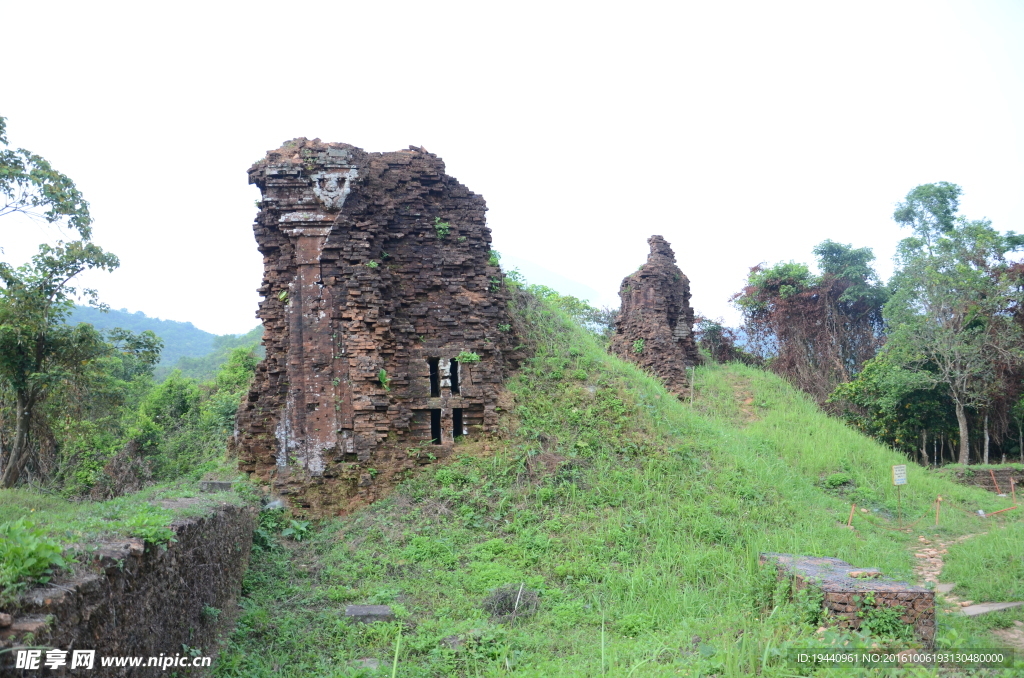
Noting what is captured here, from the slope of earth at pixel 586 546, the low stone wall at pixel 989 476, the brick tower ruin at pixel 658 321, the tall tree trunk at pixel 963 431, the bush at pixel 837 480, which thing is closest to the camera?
the slope of earth at pixel 586 546

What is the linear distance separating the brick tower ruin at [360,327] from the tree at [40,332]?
419 centimetres

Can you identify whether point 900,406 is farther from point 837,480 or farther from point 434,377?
point 434,377

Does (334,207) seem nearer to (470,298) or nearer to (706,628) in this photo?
(470,298)

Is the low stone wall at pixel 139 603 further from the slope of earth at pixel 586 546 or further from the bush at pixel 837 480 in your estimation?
the bush at pixel 837 480

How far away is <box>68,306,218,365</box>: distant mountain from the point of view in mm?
64062

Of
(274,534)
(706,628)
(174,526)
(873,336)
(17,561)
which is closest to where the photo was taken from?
(17,561)

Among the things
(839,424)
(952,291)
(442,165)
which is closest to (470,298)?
(442,165)

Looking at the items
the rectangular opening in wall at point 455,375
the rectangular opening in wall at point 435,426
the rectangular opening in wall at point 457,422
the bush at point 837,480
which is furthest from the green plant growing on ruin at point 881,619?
the bush at point 837,480

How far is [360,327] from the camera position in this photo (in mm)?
11922

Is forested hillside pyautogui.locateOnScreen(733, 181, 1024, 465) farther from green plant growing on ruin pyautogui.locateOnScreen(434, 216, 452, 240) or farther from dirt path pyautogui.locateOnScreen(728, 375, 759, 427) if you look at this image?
green plant growing on ruin pyautogui.locateOnScreen(434, 216, 452, 240)

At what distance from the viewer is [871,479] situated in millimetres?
14336

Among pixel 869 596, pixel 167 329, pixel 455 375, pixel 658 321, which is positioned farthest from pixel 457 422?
pixel 167 329

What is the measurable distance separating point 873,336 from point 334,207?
2649 centimetres

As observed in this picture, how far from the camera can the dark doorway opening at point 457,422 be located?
41.0 feet
